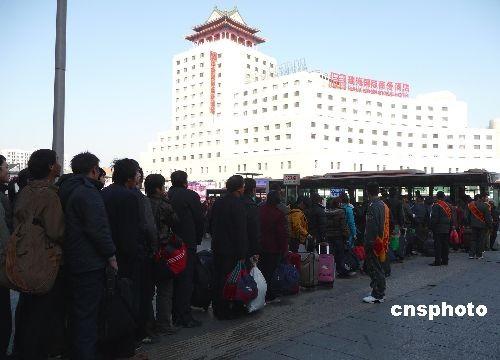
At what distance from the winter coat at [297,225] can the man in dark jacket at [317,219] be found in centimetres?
92

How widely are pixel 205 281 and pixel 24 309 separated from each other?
2.64m

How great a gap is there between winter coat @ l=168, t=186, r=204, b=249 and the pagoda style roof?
11844cm

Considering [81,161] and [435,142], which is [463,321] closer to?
[81,161]

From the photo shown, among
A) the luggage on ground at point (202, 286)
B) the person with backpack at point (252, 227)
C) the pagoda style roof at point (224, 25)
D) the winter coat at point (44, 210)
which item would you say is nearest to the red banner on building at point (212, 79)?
the pagoda style roof at point (224, 25)

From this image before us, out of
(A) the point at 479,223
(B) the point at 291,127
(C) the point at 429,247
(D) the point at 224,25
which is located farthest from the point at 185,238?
(D) the point at 224,25

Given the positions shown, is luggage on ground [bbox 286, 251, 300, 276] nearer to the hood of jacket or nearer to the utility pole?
the utility pole

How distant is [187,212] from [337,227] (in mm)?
4629

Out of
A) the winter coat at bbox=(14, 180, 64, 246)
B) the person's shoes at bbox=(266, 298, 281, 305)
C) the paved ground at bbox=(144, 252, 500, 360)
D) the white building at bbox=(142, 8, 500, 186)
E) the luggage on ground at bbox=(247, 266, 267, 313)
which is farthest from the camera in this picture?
the white building at bbox=(142, 8, 500, 186)

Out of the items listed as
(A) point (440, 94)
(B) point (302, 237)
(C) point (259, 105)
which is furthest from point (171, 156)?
(B) point (302, 237)

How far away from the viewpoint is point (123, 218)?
435cm

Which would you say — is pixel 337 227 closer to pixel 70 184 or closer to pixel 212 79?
pixel 70 184

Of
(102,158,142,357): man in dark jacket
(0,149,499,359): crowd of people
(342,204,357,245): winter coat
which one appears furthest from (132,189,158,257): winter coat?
(342,204,357,245): winter coat

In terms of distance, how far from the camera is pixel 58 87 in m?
7.01

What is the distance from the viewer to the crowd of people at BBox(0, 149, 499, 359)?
3.83m
